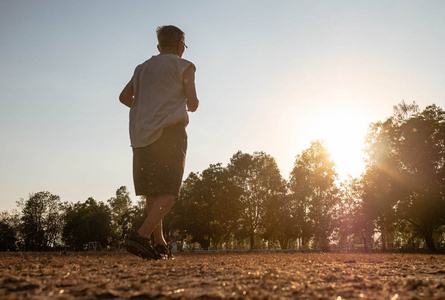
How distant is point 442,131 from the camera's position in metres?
33.9

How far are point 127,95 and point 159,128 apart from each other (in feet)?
3.19

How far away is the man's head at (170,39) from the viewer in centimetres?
483

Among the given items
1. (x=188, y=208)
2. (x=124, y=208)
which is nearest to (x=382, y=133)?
(x=188, y=208)

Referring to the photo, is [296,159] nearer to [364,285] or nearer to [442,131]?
Answer: [442,131]

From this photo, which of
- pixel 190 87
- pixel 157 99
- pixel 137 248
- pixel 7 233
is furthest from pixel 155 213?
Answer: pixel 7 233

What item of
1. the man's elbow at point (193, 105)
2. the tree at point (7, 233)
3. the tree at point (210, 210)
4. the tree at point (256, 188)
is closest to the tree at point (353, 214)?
the tree at point (256, 188)

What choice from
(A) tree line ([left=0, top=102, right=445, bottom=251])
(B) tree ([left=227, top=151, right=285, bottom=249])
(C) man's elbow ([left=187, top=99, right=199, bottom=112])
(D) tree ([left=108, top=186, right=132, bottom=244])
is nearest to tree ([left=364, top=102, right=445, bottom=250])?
(A) tree line ([left=0, top=102, right=445, bottom=251])

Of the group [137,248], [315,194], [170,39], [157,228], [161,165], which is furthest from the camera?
[315,194]

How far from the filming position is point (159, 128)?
429 centimetres

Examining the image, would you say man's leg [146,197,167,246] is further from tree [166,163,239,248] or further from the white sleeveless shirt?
tree [166,163,239,248]

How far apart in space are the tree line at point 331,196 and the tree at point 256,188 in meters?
0.12

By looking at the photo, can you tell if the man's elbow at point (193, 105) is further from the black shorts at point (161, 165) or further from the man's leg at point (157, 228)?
the man's leg at point (157, 228)

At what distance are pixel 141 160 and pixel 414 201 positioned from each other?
34.6 meters

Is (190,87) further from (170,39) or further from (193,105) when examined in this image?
(170,39)
